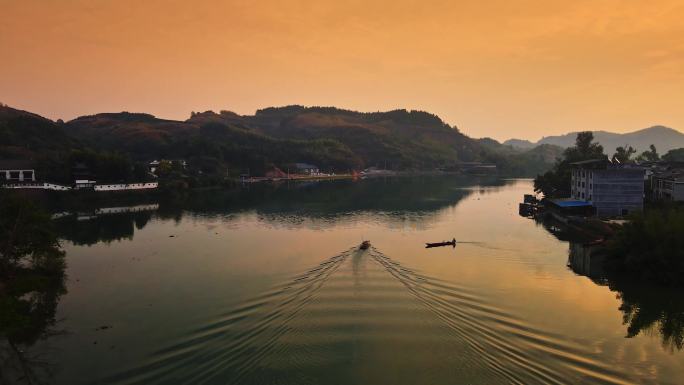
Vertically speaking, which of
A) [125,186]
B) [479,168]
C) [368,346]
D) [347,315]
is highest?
[479,168]

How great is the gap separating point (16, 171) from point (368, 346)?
233 feet

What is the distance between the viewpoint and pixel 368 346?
19.0 meters

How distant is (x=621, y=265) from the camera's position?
1215 inches

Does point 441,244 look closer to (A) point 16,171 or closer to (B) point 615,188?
(B) point 615,188

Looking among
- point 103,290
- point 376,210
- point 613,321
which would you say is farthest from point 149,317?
point 376,210

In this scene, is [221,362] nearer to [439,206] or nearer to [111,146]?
[439,206]

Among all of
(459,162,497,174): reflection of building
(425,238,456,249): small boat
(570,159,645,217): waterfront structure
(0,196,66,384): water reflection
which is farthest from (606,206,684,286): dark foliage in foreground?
(459,162,497,174): reflection of building

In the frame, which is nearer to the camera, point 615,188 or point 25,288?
point 25,288

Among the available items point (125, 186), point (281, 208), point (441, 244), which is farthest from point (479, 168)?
point (441, 244)

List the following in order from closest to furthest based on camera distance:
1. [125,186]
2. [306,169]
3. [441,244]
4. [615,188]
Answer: [441,244]
[615,188]
[125,186]
[306,169]

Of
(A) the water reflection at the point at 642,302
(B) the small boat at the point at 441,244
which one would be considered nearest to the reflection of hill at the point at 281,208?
(B) the small boat at the point at 441,244

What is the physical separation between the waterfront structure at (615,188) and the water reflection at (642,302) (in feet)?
45.3

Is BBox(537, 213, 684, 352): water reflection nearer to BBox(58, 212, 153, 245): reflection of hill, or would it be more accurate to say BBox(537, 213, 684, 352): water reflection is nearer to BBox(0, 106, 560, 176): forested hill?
BBox(58, 212, 153, 245): reflection of hill

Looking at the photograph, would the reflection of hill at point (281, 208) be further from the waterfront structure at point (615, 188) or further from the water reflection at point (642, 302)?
the water reflection at point (642, 302)
